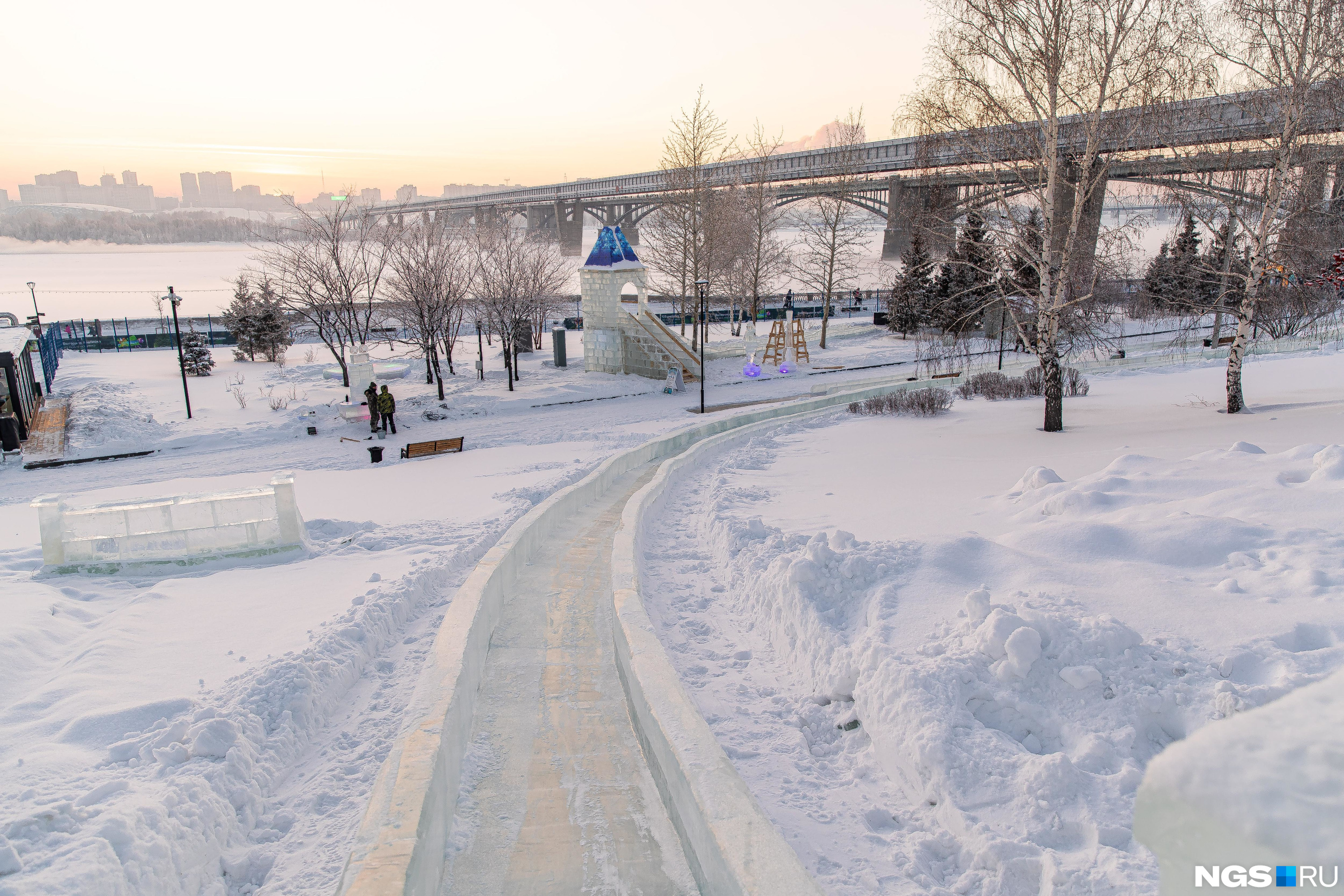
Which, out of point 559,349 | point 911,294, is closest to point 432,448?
point 559,349

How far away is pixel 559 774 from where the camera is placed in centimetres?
558

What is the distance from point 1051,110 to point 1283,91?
376 centimetres

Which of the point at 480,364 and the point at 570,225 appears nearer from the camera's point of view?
the point at 480,364

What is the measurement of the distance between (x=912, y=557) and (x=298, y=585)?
265 inches

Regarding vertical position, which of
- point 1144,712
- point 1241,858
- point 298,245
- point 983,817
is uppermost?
point 298,245

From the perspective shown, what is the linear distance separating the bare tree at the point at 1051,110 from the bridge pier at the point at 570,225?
85.3 meters

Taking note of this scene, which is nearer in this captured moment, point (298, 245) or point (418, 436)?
point (418, 436)

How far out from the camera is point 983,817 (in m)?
4.37

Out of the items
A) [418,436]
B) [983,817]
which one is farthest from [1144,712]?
[418,436]

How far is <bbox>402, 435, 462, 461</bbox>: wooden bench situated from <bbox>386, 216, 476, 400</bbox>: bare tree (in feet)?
22.8

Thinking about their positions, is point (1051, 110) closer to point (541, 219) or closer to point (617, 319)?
point (617, 319)

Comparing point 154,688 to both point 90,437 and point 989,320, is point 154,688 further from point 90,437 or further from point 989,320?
point 989,320

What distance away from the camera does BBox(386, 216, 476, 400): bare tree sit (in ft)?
87.9

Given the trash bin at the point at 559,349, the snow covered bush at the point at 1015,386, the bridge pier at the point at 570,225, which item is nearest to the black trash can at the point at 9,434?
the trash bin at the point at 559,349
